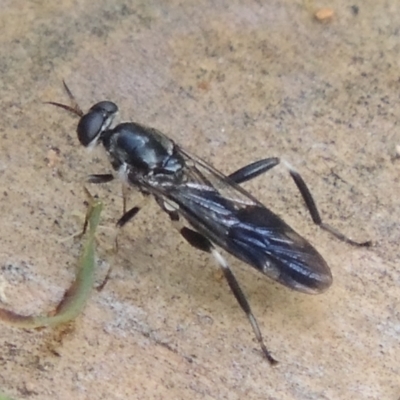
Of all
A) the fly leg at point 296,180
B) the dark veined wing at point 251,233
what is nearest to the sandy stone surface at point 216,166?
the fly leg at point 296,180

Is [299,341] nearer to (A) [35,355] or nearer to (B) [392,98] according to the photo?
(A) [35,355]

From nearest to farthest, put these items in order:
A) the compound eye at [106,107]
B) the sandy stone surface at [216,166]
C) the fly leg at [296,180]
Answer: the sandy stone surface at [216,166] < the fly leg at [296,180] < the compound eye at [106,107]

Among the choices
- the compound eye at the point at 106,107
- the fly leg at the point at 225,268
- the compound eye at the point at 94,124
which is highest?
the compound eye at the point at 106,107

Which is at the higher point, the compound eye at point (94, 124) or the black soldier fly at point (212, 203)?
the compound eye at point (94, 124)

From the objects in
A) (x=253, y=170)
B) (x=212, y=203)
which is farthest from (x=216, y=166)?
(x=212, y=203)

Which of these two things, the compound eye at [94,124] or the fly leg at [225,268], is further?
the compound eye at [94,124]

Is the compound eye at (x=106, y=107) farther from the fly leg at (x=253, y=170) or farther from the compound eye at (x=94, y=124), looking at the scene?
the fly leg at (x=253, y=170)

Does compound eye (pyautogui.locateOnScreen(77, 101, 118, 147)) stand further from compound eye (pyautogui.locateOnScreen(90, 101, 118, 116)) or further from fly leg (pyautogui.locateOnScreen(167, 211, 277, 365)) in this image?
fly leg (pyautogui.locateOnScreen(167, 211, 277, 365))
